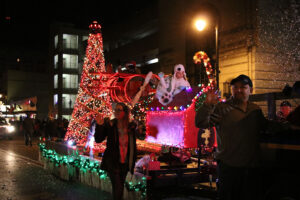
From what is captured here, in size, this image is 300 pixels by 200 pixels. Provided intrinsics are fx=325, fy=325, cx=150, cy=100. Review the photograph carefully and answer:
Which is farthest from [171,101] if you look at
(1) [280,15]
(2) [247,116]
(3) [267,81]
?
(1) [280,15]

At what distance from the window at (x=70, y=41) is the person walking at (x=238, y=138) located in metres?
44.2

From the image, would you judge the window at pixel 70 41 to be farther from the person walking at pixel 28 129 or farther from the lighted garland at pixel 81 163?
the lighted garland at pixel 81 163

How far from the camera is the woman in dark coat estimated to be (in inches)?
198

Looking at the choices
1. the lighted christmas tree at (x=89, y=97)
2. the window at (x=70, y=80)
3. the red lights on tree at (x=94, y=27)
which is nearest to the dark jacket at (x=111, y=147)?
the lighted christmas tree at (x=89, y=97)

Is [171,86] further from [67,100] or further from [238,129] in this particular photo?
[67,100]

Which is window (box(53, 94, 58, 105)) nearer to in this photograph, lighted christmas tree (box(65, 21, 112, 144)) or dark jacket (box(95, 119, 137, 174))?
lighted christmas tree (box(65, 21, 112, 144))

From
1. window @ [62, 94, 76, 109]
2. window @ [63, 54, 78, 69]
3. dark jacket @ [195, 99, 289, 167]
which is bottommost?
dark jacket @ [195, 99, 289, 167]

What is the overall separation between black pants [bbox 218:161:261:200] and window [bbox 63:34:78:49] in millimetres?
44501

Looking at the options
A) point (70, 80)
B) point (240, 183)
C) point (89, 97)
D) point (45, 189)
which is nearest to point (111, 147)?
point (240, 183)

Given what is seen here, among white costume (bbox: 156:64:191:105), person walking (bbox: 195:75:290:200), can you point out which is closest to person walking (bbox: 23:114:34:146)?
white costume (bbox: 156:64:191:105)

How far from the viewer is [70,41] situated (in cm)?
4594

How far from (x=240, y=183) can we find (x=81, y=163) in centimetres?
529

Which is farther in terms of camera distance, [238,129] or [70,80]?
[70,80]

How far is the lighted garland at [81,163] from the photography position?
5936 mm
